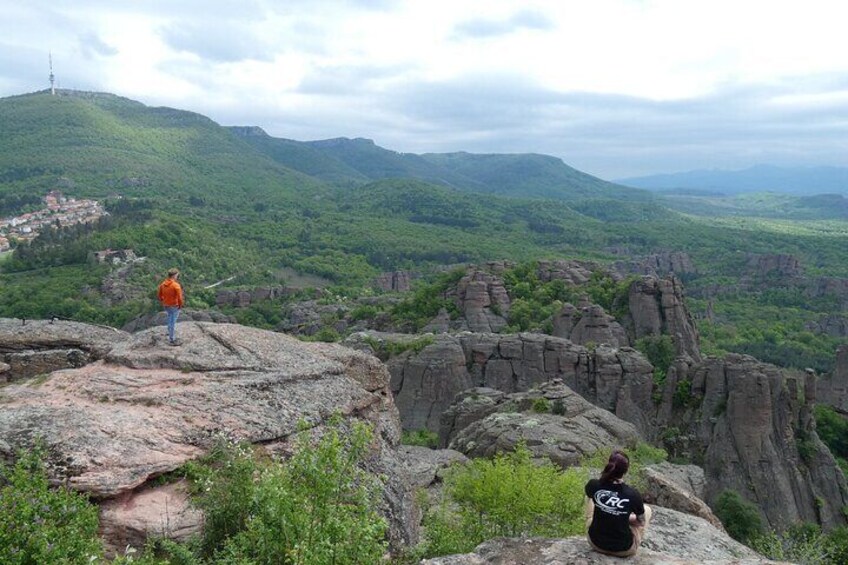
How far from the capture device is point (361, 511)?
9.31 meters

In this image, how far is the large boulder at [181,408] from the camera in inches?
449

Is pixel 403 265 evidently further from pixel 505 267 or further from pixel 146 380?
pixel 146 380

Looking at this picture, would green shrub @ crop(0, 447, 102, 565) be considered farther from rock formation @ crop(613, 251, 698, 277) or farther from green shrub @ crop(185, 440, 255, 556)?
rock formation @ crop(613, 251, 698, 277)

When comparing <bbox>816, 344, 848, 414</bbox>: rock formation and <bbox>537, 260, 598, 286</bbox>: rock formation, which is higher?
<bbox>537, 260, 598, 286</bbox>: rock formation

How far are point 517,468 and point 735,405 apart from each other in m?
30.2

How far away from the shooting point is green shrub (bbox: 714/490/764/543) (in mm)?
34219

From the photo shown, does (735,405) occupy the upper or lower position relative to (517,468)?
lower

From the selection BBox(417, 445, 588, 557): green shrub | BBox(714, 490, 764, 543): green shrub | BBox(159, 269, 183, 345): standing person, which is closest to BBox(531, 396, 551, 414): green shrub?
BBox(714, 490, 764, 543): green shrub

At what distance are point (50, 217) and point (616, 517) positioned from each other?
6978 inches

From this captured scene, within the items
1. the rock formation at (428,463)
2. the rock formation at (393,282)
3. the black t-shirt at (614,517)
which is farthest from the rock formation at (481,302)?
the black t-shirt at (614,517)

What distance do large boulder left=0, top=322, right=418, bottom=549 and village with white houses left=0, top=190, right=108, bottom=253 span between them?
134m

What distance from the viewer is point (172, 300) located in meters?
17.0

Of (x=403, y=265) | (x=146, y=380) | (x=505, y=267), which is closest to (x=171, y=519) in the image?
(x=146, y=380)

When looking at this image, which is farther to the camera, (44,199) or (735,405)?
(44,199)
